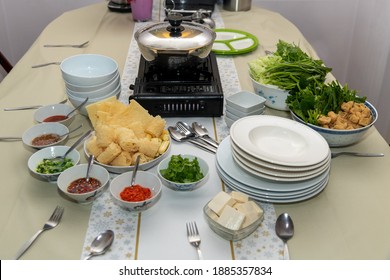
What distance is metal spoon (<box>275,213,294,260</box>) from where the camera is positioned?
98cm

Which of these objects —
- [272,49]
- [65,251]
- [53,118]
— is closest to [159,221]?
[65,251]

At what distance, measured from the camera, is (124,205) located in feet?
3.31

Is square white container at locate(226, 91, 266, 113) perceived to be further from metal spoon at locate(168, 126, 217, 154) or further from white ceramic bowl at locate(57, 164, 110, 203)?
white ceramic bowl at locate(57, 164, 110, 203)

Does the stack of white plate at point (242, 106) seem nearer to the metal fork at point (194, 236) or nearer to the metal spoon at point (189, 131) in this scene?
the metal spoon at point (189, 131)

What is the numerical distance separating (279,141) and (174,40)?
1.54 feet

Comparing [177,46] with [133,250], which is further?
[177,46]

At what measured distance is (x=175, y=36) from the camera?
1.41 m

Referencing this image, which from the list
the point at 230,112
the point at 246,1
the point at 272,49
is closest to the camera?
the point at 230,112

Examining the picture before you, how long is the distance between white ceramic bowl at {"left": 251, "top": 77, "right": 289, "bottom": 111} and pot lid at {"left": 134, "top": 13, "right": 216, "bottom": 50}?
0.23 meters

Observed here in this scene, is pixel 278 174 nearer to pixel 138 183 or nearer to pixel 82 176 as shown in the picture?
pixel 138 183

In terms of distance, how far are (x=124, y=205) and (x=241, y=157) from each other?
0.99 ft

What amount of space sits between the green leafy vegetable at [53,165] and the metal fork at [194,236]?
365 millimetres

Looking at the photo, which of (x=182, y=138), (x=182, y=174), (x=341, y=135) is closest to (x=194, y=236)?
(x=182, y=174)
